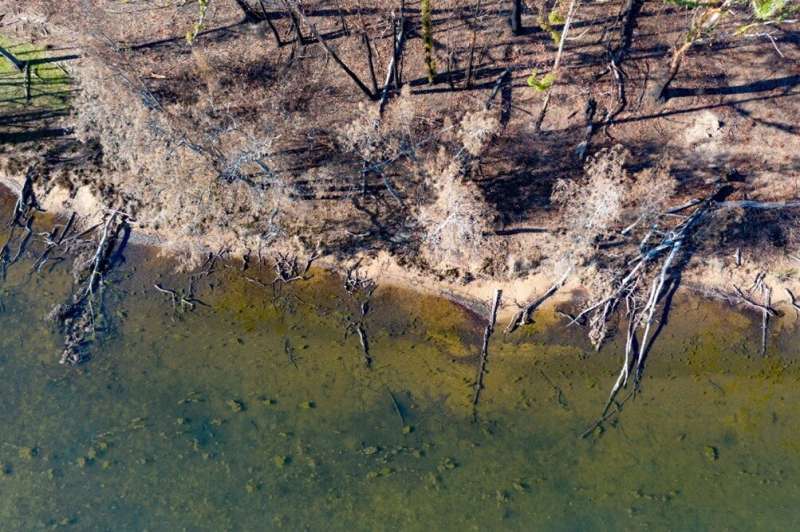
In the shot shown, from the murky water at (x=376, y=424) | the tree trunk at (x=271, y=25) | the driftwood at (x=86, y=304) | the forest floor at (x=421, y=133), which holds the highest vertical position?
the tree trunk at (x=271, y=25)

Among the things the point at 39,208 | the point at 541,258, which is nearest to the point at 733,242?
the point at 541,258

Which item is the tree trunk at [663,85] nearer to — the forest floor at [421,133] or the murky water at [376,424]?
the forest floor at [421,133]

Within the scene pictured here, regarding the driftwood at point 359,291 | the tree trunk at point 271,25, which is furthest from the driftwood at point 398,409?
the tree trunk at point 271,25

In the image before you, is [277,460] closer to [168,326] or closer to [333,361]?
[333,361]

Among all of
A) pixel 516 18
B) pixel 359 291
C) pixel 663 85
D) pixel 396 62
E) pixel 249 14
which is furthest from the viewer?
pixel 249 14

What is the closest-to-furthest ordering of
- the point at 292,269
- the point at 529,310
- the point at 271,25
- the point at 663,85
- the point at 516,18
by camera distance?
1. the point at 663,85
2. the point at 529,310
3. the point at 516,18
4. the point at 292,269
5. the point at 271,25

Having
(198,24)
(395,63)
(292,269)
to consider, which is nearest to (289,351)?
(292,269)

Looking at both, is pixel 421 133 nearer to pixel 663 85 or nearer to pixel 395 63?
pixel 395 63
